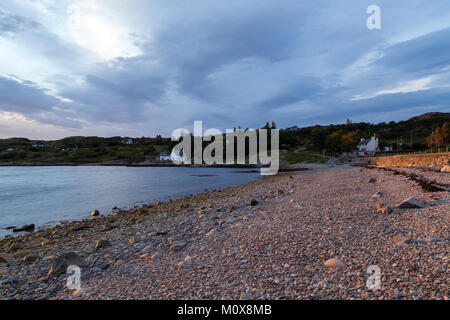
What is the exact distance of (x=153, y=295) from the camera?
13.6 ft

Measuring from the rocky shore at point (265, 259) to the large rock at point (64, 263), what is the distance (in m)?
0.02

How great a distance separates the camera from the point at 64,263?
604 centimetres

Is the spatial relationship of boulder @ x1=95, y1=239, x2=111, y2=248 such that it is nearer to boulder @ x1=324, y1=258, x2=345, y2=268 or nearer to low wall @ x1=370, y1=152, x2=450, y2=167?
boulder @ x1=324, y1=258, x2=345, y2=268

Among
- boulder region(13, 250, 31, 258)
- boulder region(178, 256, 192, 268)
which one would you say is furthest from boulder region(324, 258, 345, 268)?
boulder region(13, 250, 31, 258)

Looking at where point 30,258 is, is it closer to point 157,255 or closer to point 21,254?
point 21,254

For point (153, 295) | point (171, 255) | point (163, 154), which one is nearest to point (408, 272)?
point (153, 295)

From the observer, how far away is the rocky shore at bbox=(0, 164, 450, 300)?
3.88 m

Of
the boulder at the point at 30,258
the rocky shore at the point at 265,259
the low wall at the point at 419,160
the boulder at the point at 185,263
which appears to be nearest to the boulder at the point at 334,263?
the rocky shore at the point at 265,259

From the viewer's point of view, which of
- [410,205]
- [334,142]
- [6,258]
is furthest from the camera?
[334,142]

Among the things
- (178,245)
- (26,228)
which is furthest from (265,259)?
(26,228)

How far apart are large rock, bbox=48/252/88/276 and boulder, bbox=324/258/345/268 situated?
6.08m

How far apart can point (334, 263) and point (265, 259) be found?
1.42 m
